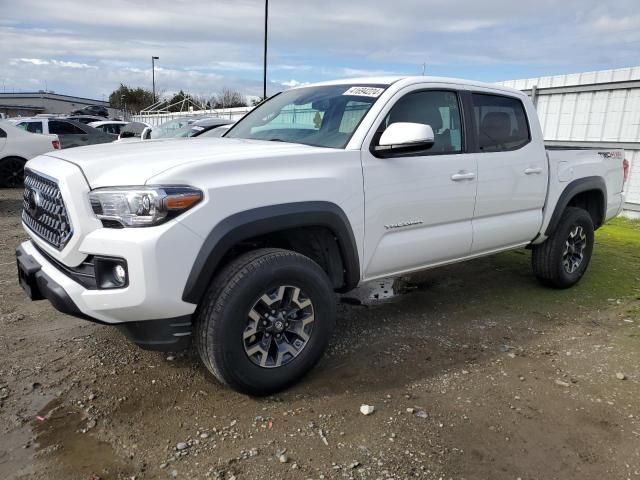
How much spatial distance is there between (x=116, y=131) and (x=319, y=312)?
2056cm

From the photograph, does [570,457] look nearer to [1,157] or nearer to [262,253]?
[262,253]

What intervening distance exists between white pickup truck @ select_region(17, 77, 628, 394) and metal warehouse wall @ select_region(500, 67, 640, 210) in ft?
18.6

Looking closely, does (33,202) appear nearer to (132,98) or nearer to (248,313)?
(248,313)

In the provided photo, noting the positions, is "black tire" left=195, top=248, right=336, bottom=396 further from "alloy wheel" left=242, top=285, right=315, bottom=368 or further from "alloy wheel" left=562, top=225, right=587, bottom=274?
"alloy wheel" left=562, top=225, right=587, bottom=274

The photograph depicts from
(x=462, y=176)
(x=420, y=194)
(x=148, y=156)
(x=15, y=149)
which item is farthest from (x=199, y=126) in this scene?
(x=148, y=156)

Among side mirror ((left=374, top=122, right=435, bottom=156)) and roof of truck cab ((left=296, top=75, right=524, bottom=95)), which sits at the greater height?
roof of truck cab ((left=296, top=75, right=524, bottom=95))

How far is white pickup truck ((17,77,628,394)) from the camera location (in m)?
2.60

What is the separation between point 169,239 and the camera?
8.30ft

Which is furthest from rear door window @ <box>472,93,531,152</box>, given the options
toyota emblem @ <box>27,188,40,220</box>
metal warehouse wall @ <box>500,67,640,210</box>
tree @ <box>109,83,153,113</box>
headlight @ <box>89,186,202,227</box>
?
tree @ <box>109,83,153,113</box>

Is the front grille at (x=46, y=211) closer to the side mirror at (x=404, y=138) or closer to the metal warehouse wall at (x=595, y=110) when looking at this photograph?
the side mirror at (x=404, y=138)

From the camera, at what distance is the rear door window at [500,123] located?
4203 millimetres

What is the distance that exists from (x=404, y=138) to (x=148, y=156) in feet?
4.91

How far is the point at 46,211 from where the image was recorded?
2977mm

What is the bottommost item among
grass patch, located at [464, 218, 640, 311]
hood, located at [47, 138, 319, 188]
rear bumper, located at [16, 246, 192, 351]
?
grass patch, located at [464, 218, 640, 311]
